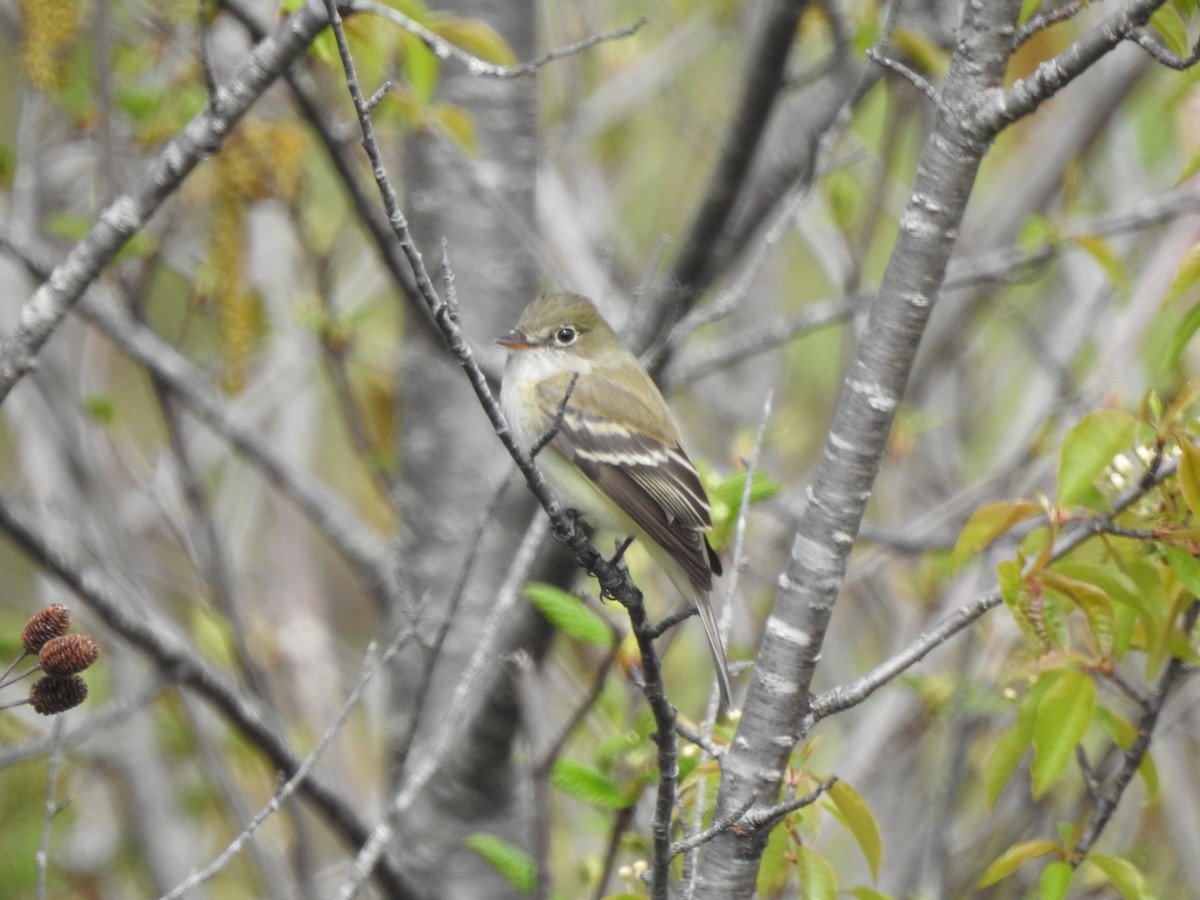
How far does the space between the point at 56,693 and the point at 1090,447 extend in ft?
5.85

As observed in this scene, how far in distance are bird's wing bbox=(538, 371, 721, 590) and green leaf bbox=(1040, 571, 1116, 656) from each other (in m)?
1.37

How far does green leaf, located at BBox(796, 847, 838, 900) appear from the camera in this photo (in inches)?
91.3

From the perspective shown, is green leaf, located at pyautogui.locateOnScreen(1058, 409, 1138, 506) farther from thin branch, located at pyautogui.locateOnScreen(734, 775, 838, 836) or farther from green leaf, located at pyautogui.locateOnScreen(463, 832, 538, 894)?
green leaf, located at pyautogui.locateOnScreen(463, 832, 538, 894)

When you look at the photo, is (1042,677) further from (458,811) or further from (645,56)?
(645,56)

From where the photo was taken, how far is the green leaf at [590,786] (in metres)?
2.82

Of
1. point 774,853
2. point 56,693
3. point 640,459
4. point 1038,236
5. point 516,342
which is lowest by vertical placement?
point 56,693

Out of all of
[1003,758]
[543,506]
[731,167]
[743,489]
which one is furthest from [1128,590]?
[731,167]

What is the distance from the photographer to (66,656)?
76.9 inches

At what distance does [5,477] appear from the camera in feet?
25.2

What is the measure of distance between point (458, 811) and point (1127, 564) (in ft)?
8.18

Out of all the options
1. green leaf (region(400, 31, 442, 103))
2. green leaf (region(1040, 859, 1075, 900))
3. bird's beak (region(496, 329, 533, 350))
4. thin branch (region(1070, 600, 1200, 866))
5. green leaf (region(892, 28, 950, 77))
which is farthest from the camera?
bird's beak (region(496, 329, 533, 350))

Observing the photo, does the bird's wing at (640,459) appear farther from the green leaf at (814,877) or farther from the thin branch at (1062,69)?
the thin branch at (1062,69)

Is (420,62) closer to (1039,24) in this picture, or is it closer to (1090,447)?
(1039,24)

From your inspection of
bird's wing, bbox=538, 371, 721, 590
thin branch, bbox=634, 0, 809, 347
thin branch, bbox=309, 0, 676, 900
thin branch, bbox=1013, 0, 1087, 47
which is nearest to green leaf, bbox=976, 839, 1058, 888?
thin branch, bbox=309, 0, 676, 900
